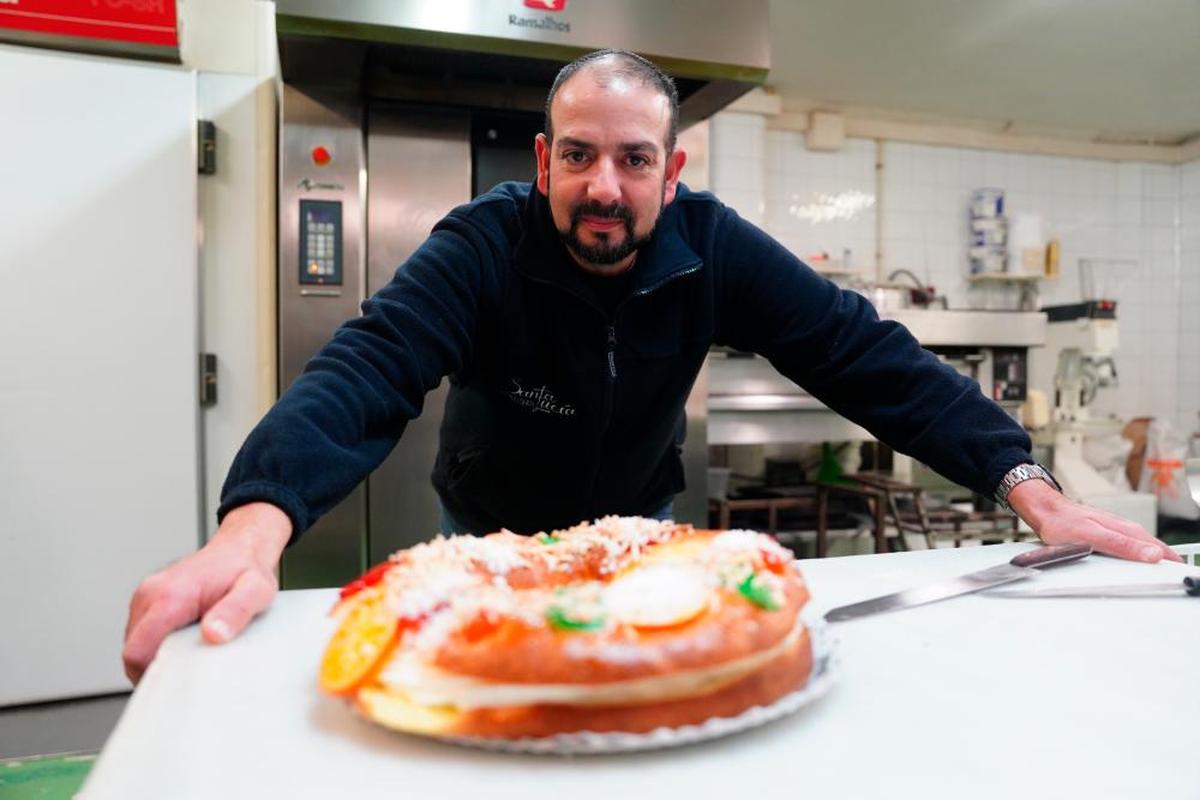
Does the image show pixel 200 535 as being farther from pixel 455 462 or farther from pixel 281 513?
pixel 281 513

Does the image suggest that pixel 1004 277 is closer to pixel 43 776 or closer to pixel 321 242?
pixel 321 242

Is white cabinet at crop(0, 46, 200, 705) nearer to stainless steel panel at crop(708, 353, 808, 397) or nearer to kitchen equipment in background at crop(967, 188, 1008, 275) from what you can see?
stainless steel panel at crop(708, 353, 808, 397)

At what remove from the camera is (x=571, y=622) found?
50cm

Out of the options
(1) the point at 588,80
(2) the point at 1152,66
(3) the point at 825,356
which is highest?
(2) the point at 1152,66

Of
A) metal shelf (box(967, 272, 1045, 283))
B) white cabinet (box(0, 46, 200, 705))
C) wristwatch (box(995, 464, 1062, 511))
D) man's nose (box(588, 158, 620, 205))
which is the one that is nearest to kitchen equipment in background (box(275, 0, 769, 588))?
white cabinet (box(0, 46, 200, 705))

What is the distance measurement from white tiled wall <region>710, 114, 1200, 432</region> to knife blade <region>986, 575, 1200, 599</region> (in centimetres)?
370

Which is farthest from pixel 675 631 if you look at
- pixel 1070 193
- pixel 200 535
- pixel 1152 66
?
pixel 1070 193

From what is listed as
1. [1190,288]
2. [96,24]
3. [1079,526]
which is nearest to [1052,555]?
[1079,526]

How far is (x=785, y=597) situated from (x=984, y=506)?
359 centimetres

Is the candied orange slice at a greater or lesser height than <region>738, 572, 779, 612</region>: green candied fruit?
lesser

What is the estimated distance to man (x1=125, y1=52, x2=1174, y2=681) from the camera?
1063mm

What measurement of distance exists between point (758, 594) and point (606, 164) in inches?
29.3

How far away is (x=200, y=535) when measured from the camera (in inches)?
89.2

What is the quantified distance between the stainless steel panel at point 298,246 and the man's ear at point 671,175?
112 cm
